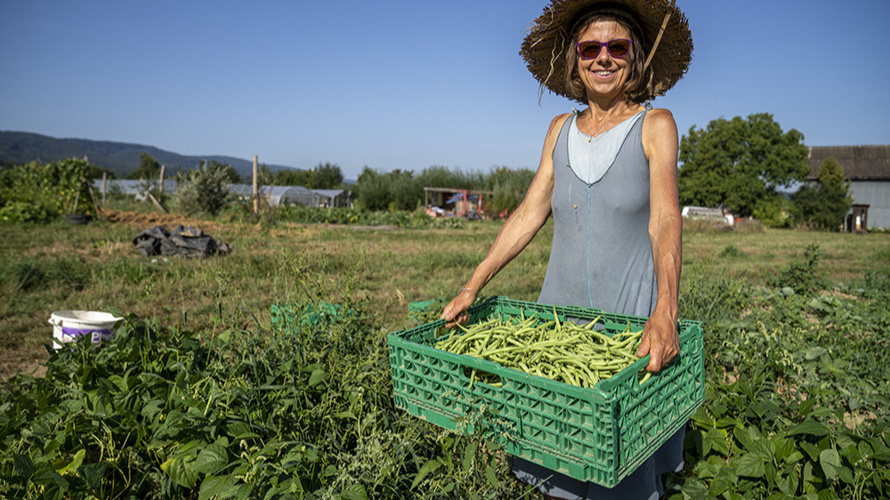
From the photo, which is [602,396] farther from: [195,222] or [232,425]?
[195,222]

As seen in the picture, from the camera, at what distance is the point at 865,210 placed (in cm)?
2622

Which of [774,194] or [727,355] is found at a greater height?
[774,194]

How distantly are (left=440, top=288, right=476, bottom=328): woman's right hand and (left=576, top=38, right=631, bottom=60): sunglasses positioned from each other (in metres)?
1.02

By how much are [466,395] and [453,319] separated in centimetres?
49

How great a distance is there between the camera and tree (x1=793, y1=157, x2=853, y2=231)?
26688 mm

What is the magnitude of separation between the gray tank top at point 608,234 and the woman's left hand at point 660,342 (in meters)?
0.56

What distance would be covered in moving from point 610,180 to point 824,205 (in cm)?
3125

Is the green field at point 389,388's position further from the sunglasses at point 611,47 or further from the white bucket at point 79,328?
the sunglasses at point 611,47

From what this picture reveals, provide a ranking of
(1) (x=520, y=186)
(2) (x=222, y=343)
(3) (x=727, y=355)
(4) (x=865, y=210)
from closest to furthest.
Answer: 1. (2) (x=222, y=343)
2. (3) (x=727, y=355)
3. (4) (x=865, y=210)
4. (1) (x=520, y=186)

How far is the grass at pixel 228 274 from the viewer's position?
4.13 m

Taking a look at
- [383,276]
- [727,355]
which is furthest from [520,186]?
[727,355]

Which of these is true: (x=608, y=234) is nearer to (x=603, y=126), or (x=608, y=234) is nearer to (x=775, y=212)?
(x=603, y=126)

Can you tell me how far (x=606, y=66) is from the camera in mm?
1979

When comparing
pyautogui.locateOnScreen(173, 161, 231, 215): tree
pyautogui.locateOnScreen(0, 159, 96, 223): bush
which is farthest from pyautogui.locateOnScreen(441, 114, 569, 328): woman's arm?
pyautogui.locateOnScreen(173, 161, 231, 215): tree
